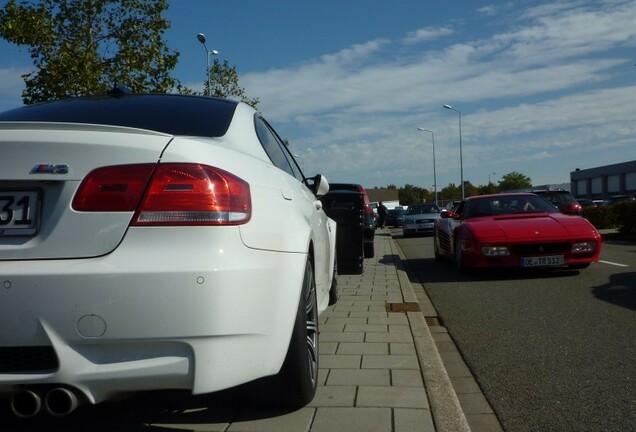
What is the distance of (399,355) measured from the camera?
4.62m

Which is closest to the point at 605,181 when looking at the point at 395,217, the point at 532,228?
the point at 395,217

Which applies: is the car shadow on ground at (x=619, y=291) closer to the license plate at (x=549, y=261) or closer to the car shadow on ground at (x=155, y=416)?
the license plate at (x=549, y=261)

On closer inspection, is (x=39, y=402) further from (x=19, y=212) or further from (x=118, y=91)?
(x=118, y=91)

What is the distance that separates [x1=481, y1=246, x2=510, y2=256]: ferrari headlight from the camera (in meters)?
9.13

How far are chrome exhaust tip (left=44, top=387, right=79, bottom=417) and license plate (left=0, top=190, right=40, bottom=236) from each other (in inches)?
23.9

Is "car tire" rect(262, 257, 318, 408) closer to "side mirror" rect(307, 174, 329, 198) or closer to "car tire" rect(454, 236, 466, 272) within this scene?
"side mirror" rect(307, 174, 329, 198)

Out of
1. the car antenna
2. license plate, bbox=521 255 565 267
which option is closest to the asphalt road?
license plate, bbox=521 255 565 267

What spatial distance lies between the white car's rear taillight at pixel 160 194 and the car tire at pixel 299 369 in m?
0.75

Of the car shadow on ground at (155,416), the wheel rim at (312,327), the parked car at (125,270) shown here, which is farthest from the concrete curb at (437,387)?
the parked car at (125,270)

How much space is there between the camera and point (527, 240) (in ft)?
29.6

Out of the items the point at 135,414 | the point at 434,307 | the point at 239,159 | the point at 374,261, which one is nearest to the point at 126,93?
the point at 239,159

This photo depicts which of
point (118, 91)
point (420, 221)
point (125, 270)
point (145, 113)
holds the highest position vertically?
point (118, 91)

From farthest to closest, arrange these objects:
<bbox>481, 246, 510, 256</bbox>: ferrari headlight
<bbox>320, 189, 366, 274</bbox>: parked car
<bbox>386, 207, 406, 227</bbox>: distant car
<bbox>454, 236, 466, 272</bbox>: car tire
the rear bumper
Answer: <bbox>386, 207, 406, 227</bbox>: distant car
<bbox>454, 236, 466, 272</bbox>: car tire
<bbox>481, 246, 510, 256</bbox>: ferrari headlight
<bbox>320, 189, 366, 274</bbox>: parked car
the rear bumper

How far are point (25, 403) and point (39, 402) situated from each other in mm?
55
